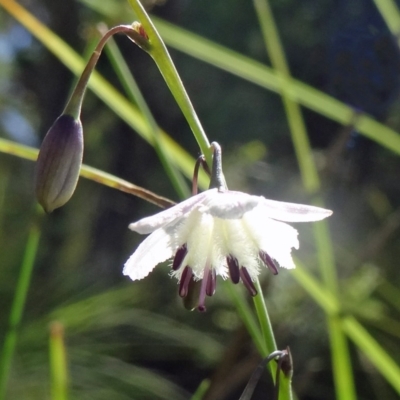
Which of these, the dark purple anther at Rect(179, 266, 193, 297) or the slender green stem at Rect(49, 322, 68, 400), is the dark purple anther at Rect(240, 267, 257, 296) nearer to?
the dark purple anther at Rect(179, 266, 193, 297)

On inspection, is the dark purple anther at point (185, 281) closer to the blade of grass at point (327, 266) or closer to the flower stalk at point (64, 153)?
the flower stalk at point (64, 153)

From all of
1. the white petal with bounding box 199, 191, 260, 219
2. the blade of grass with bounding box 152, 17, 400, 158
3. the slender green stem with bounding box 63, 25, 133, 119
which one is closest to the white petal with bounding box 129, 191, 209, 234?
the white petal with bounding box 199, 191, 260, 219

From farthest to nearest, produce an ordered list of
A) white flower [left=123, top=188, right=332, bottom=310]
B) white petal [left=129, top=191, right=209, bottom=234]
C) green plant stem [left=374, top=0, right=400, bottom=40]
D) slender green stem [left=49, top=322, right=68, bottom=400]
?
green plant stem [left=374, top=0, right=400, bottom=40]
slender green stem [left=49, top=322, right=68, bottom=400]
white flower [left=123, top=188, right=332, bottom=310]
white petal [left=129, top=191, right=209, bottom=234]

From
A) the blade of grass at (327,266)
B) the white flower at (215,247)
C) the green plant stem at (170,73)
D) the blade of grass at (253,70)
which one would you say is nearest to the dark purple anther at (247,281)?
the white flower at (215,247)

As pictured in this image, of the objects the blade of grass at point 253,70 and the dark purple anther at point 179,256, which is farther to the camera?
the blade of grass at point 253,70

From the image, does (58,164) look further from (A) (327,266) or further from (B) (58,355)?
(A) (327,266)

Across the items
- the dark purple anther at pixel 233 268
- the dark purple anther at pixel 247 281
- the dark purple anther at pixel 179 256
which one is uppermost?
the dark purple anther at pixel 179 256
